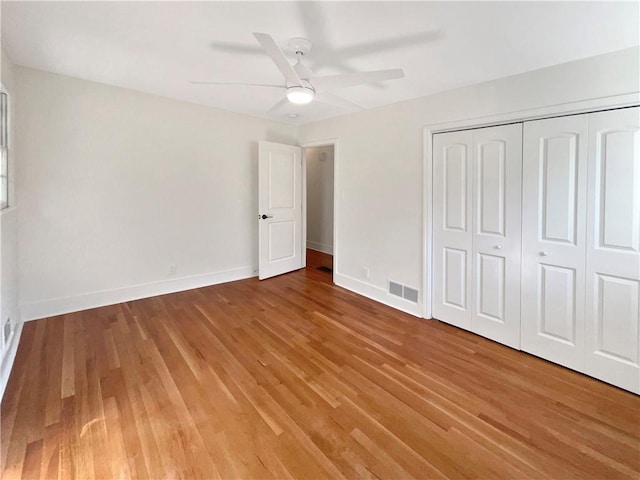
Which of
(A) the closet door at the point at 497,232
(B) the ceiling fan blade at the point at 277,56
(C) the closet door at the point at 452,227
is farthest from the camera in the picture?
(C) the closet door at the point at 452,227

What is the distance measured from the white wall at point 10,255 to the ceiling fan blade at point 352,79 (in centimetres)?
235

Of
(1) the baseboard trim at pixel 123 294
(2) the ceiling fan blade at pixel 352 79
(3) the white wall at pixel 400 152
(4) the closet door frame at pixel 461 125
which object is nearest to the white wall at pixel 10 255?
(1) the baseboard trim at pixel 123 294

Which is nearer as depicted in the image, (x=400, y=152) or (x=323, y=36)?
(x=323, y=36)

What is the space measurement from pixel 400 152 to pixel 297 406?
8.76 feet

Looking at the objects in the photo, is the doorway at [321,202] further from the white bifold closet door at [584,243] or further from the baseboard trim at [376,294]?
the white bifold closet door at [584,243]

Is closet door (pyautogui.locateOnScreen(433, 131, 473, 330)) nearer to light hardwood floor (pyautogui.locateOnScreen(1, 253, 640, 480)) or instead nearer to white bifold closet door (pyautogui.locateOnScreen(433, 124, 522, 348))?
white bifold closet door (pyautogui.locateOnScreen(433, 124, 522, 348))

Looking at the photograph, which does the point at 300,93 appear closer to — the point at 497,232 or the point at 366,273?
the point at 497,232

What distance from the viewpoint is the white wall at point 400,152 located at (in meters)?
2.19

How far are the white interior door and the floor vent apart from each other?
1873mm

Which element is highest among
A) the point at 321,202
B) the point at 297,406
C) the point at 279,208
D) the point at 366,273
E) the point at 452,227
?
the point at 321,202

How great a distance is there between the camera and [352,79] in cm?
203

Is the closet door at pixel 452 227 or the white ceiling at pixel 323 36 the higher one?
the white ceiling at pixel 323 36

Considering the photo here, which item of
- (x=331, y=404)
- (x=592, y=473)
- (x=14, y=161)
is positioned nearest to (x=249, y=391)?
(x=331, y=404)

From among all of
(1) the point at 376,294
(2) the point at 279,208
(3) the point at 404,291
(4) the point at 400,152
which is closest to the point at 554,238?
(3) the point at 404,291
